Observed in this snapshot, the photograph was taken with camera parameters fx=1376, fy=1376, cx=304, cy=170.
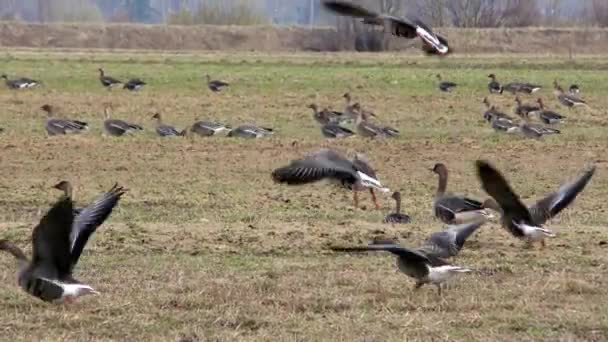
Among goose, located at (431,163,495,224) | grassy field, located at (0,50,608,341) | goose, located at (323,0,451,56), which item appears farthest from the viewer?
goose, located at (431,163,495,224)

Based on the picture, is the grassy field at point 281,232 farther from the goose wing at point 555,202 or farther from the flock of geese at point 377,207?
the goose wing at point 555,202

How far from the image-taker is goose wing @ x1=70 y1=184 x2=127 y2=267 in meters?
8.60

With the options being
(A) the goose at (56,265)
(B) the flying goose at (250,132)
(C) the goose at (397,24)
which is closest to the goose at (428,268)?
(C) the goose at (397,24)

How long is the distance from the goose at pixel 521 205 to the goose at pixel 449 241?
1.09ft

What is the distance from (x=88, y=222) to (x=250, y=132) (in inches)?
Result: 469

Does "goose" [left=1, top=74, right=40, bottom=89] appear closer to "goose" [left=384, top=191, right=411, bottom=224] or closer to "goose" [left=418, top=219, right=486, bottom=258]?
"goose" [left=384, top=191, right=411, bottom=224]

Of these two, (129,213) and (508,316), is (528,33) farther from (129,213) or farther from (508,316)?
(508,316)

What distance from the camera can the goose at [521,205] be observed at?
9.46m

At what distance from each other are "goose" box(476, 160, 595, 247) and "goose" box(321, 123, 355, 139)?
33.0 feet

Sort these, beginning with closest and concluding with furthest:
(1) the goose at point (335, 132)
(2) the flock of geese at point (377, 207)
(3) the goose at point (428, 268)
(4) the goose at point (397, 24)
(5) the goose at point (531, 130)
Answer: (2) the flock of geese at point (377, 207) < (3) the goose at point (428, 268) < (4) the goose at point (397, 24) < (1) the goose at point (335, 132) < (5) the goose at point (531, 130)

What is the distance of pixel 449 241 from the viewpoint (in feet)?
32.4

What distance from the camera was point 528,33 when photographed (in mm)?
60281

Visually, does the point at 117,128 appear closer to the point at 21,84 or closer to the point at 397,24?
the point at 21,84

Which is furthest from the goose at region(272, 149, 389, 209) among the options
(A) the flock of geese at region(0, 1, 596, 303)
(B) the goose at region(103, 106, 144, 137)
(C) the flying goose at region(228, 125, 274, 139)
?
(B) the goose at region(103, 106, 144, 137)
